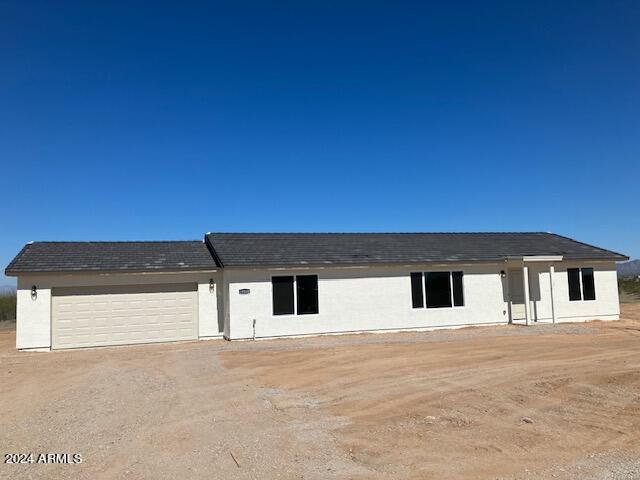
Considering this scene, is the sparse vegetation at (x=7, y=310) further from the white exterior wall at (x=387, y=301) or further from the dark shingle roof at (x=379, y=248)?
the white exterior wall at (x=387, y=301)

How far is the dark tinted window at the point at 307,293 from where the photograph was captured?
18844mm

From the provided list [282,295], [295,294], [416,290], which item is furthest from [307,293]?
[416,290]

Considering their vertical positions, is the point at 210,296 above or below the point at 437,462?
above

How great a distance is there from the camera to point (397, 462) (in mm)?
5766

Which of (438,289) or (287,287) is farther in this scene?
(438,289)

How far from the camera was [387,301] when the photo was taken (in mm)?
19797

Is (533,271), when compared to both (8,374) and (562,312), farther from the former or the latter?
(8,374)

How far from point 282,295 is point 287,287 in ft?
1.10

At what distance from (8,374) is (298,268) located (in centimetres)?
936

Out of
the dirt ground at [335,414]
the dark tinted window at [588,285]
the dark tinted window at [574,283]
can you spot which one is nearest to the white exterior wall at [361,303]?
the dark tinted window at [574,283]

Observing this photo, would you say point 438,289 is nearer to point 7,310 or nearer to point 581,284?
point 581,284

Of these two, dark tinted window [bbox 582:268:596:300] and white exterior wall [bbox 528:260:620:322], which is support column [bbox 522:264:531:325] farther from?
dark tinted window [bbox 582:268:596:300]

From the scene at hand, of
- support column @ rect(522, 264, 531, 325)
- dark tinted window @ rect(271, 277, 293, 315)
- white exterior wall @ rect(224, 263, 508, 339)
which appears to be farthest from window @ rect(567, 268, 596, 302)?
dark tinted window @ rect(271, 277, 293, 315)

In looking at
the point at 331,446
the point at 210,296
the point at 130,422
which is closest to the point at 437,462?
the point at 331,446
